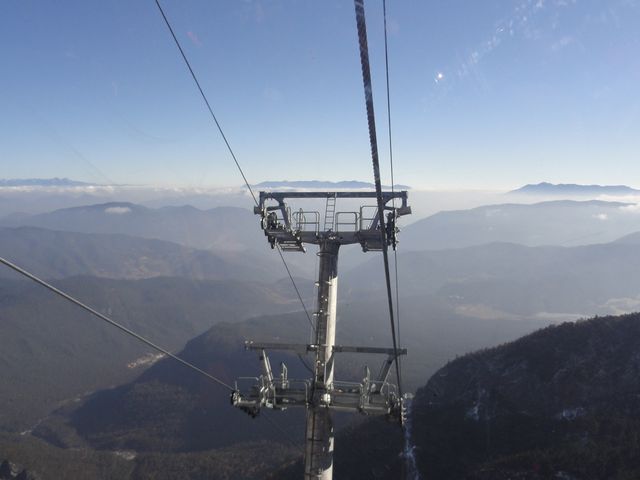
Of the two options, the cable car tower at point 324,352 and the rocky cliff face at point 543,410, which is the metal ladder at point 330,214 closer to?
the cable car tower at point 324,352

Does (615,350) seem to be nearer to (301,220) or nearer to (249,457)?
(301,220)

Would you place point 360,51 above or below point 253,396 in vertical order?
above

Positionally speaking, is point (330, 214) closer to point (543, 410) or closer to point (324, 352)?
point (324, 352)

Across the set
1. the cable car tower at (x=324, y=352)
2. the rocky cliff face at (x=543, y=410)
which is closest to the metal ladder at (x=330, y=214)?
the cable car tower at (x=324, y=352)

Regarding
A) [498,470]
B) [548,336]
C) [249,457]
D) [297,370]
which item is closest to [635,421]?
[498,470]

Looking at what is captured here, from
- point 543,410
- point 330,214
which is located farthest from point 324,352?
point 543,410

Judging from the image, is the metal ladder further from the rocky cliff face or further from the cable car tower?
the rocky cliff face

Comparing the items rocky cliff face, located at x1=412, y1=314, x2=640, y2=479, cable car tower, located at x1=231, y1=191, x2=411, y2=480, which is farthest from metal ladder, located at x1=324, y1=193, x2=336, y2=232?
rocky cliff face, located at x1=412, y1=314, x2=640, y2=479

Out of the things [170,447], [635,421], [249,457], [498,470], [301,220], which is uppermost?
[301,220]
